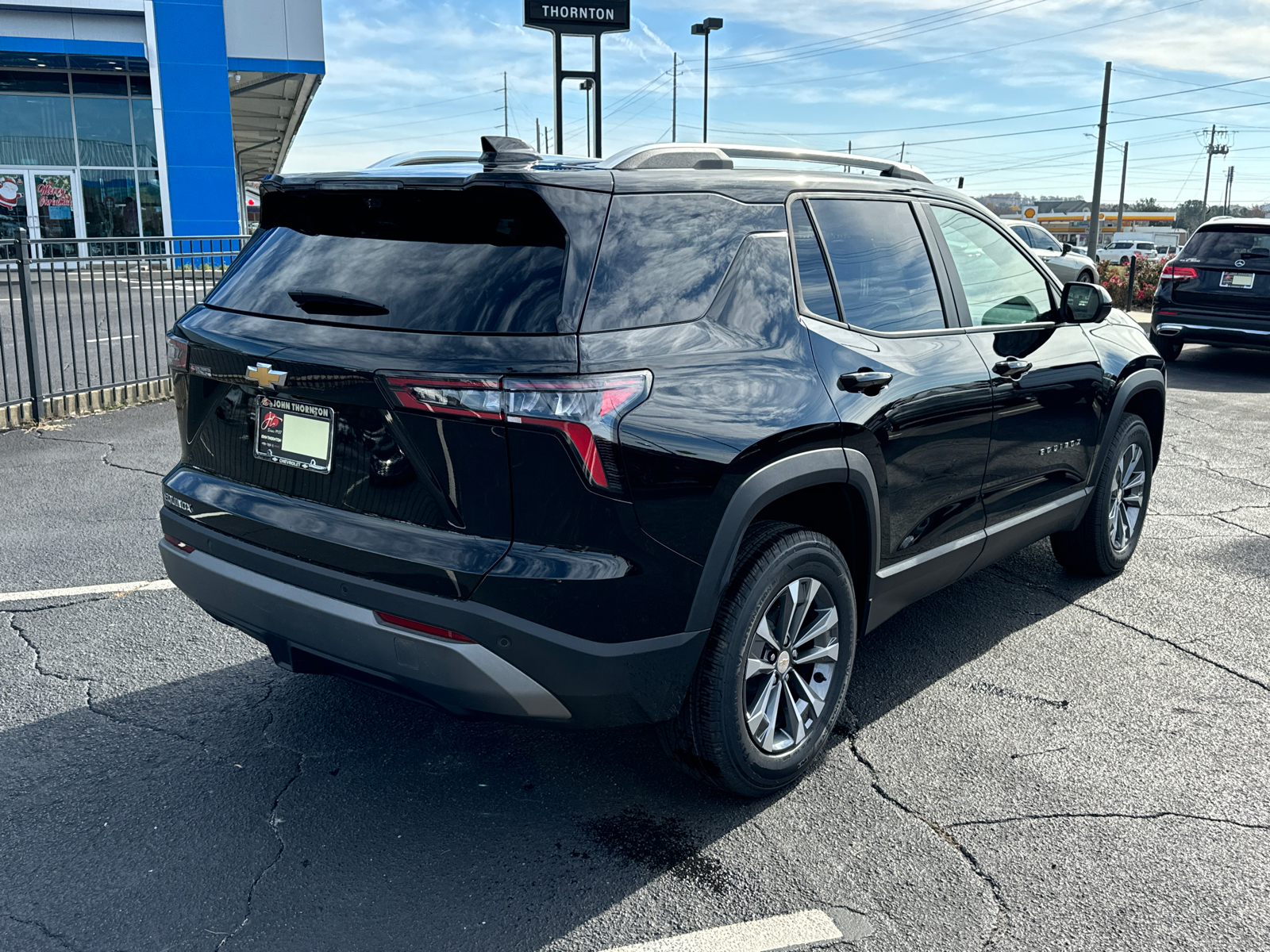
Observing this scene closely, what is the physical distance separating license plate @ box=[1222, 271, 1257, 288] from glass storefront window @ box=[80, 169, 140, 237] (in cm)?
2432

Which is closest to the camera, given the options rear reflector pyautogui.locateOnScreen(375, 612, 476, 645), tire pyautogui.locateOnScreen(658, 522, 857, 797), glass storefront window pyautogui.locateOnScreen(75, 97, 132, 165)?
rear reflector pyautogui.locateOnScreen(375, 612, 476, 645)

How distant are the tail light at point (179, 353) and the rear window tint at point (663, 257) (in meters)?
1.38

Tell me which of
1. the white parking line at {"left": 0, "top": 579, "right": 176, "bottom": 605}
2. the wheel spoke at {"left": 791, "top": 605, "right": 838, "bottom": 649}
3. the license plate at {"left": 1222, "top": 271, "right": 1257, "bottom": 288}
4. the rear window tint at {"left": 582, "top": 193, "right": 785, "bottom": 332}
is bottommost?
the white parking line at {"left": 0, "top": 579, "right": 176, "bottom": 605}

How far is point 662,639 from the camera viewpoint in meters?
2.68

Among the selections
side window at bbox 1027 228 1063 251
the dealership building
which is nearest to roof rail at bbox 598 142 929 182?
side window at bbox 1027 228 1063 251

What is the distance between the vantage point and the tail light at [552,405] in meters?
2.47

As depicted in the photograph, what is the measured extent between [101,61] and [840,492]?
2767 centimetres

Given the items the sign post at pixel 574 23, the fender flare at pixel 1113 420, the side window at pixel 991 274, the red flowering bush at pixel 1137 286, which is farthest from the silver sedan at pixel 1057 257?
the side window at pixel 991 274

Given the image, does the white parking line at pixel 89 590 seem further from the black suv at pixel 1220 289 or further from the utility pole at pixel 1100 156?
the utility pole at pixel 1100 156

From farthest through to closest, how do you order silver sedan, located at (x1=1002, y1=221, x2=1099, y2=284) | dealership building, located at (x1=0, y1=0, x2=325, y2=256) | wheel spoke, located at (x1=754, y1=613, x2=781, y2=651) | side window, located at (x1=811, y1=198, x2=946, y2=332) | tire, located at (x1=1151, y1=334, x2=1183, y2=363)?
dealership building, located at (x1=0, y1=0, x2=325, y2=256), silver sedan, located at (x1=1002, y1=221, x2=1099, y2=284), tire, located at (x1=1151, y1=334, x2=1183, y2=363), side window, located at (x1=811, y1=198, x2=946, y2=332), wheel spoke, located at (x1=754, y1=613, x2=781, y2=651)

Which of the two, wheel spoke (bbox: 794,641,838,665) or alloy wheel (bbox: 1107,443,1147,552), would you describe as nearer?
wheel spoke (bbox: 794,641,838,665)

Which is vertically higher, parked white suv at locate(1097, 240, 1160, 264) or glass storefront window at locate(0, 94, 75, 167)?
glass storefront window at locate(0, 94, 75, 167)

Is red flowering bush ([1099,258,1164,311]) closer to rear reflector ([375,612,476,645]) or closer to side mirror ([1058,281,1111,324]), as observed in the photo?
side mirror ([1058,281,1111,324])

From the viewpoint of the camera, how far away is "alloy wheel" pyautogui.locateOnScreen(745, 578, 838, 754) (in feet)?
9.96
